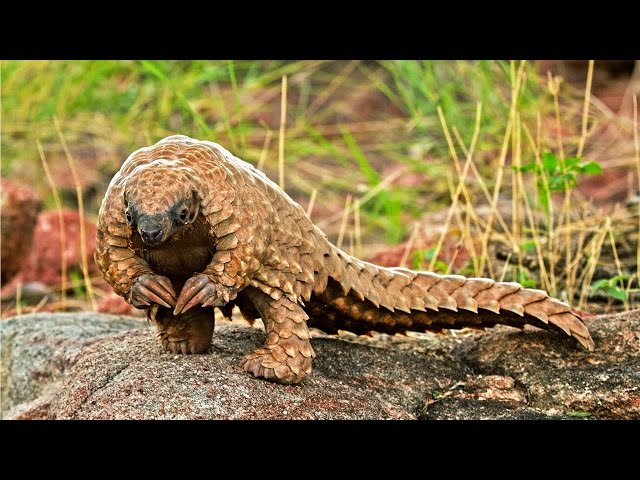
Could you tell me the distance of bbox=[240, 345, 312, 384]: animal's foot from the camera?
3.59 metres

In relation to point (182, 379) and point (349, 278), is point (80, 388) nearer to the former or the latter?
point (182, 379)

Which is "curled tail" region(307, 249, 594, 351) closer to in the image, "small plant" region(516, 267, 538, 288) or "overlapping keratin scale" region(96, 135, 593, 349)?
"overlapping keratin scale" region(96, 135, 593, 349)

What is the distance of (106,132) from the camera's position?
896cm

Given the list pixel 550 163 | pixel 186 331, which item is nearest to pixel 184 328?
pixel 186 331

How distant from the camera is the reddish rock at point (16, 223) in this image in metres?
6.56

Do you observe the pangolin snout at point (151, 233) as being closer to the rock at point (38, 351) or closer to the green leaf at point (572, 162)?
the rock at point (38, 351)

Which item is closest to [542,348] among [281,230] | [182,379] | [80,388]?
[281,230]

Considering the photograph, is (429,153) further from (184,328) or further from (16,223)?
(184,328)

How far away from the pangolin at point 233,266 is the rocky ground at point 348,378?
137mm

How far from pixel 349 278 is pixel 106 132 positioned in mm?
5492

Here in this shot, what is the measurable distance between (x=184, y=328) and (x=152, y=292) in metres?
0.33

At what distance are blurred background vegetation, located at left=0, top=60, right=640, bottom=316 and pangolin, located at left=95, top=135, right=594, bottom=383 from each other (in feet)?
3.58

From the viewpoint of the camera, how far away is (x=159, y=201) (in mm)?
3266

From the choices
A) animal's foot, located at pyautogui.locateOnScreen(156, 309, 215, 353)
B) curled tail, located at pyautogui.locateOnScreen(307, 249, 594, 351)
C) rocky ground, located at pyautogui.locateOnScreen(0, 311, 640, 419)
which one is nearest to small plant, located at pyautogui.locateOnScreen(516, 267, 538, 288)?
rocky ground, located at pyautogui.locateOnScreen(0, 311, 640, 419)
